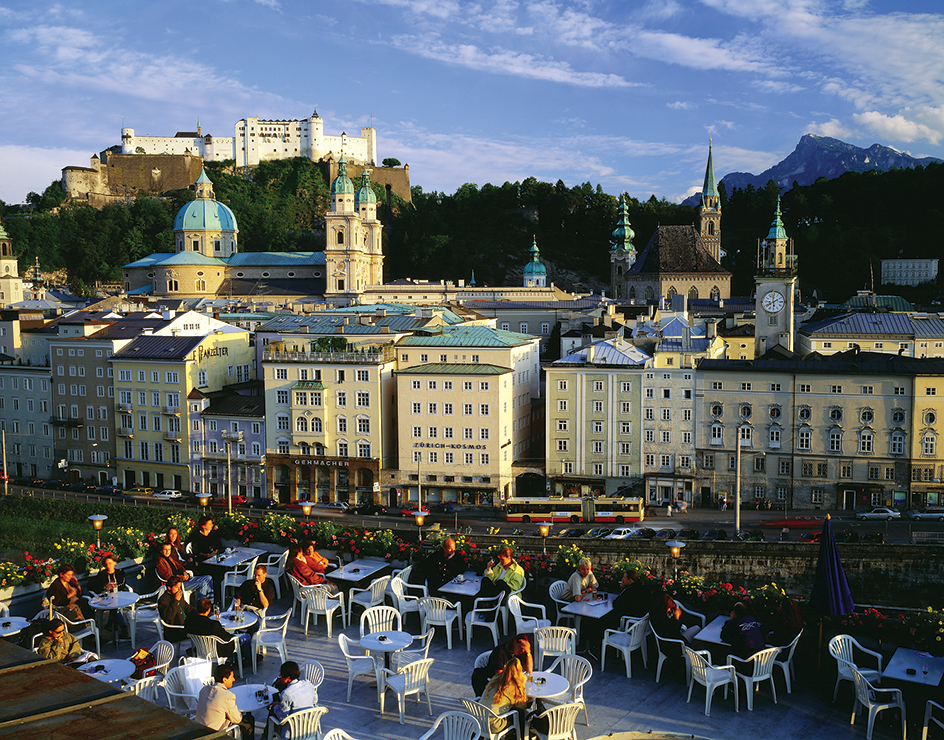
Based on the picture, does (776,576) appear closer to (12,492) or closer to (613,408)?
(613,408)

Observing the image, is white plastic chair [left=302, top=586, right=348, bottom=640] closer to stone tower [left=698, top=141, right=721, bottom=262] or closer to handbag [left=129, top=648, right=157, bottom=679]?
handbag [left=129, top=648, right=157, bottom=679]

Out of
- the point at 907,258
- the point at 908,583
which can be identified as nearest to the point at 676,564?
the point at 908,583

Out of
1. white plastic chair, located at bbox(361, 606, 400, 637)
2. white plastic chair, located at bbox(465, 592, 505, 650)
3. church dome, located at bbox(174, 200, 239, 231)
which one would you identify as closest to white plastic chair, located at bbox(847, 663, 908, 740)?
white plastic chair, located at bbox(465, 592, 505, 650)

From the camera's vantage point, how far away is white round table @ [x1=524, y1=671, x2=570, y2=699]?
9703mm

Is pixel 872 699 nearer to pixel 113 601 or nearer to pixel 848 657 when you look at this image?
pixel 848 657

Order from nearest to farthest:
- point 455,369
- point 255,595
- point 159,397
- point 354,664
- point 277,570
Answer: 1. point 354,664
2. point 255,595
3. point 277,570
4. point 455,369
5. point 159,397

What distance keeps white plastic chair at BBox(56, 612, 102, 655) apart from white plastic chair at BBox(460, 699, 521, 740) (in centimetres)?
605

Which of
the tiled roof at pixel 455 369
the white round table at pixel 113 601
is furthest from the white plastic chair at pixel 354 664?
the tiled roof at pixel 455 369

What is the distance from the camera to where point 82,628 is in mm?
12609

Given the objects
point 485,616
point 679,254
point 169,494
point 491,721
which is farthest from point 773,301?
point 491,721

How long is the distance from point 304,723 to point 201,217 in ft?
320

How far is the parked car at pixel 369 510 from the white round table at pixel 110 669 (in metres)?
34.4

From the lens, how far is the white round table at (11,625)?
11758 millimetres

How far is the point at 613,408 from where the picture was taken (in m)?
46.1
